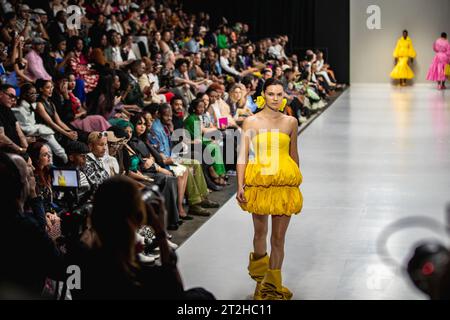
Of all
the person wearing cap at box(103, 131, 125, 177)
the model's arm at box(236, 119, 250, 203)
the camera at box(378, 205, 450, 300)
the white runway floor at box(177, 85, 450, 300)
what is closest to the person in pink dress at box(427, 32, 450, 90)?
the white runway floor at box(177, 85, 450, 300)

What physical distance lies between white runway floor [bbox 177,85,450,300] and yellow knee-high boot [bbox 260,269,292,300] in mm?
232

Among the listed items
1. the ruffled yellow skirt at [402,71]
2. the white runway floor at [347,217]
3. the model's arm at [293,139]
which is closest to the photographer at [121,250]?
the white runway floor at [347,217]

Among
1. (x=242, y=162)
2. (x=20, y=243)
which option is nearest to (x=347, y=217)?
(x=242, y=162)

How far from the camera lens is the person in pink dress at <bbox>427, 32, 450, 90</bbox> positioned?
18688 millimetres

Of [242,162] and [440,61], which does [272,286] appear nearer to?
[242,162]

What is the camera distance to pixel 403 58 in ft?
65.5

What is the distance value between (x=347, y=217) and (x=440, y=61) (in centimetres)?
1302

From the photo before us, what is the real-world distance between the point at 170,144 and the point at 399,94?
11.1 meters

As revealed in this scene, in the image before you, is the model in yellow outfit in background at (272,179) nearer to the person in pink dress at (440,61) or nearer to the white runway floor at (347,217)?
the white runway floor at (347,217)

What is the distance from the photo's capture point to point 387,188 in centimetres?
787

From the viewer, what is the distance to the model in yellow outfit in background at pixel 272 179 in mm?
4566

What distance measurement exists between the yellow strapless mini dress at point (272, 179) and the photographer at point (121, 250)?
5.77 ft
